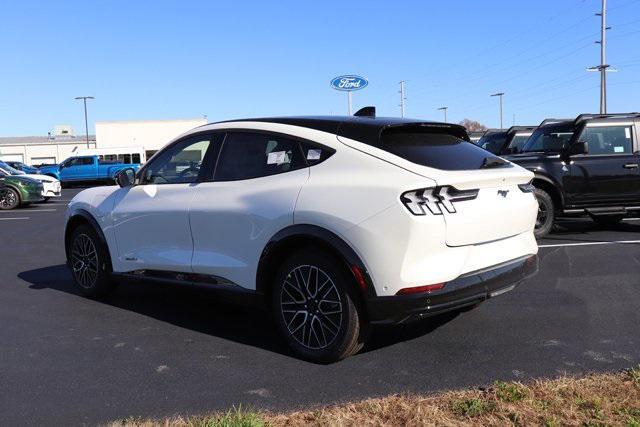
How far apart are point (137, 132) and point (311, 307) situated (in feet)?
204

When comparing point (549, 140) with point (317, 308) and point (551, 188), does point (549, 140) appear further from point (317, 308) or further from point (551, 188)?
point (317, 308)

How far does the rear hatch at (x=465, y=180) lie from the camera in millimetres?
3855

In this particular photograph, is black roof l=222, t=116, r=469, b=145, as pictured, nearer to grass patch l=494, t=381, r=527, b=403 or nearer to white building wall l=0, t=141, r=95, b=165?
grass patch l=494, t=381, r=527, b=403

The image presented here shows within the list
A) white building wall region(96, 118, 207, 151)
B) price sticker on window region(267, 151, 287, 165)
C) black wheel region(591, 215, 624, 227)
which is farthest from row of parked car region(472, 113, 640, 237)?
white building wall region(96, 118, 207, 151)

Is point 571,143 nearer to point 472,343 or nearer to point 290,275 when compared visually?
point 472,343

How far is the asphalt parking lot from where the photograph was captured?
12.1ft

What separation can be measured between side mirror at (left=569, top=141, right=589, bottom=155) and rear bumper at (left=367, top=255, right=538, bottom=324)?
5.88 m

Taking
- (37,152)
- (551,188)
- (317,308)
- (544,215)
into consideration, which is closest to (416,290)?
(317,308)

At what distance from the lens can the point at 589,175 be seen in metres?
9.33

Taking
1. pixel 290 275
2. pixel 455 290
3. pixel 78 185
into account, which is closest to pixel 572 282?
pixel 455 290

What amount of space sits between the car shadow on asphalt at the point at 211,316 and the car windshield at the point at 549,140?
603 cm

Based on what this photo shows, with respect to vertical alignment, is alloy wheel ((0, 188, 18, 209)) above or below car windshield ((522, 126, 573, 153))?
below

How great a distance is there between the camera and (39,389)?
152 inches

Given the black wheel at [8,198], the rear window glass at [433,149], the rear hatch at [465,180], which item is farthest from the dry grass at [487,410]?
the black wheel at [8,198]
